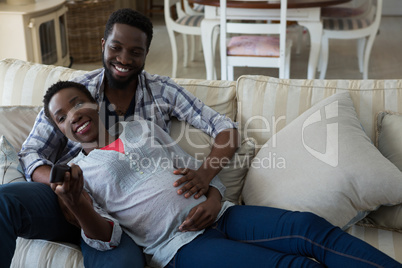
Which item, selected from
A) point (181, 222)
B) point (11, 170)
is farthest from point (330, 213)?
point (11, 170)

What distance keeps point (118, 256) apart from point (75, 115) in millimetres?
438

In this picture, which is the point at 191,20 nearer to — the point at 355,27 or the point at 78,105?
the point at 355,27

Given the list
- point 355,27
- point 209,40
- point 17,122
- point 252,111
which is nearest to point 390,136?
point 252,111

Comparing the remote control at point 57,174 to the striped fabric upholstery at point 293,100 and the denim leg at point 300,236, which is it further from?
the striped fabric upholstery at point 293,100

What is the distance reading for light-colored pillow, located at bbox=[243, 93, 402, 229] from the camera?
4.82 ft

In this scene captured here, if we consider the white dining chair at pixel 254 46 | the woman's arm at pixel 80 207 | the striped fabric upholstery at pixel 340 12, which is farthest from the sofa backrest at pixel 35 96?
the striped fabric upholstery at pixel 340 12

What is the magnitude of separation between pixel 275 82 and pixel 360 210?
1.82 feet

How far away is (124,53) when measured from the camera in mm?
1629

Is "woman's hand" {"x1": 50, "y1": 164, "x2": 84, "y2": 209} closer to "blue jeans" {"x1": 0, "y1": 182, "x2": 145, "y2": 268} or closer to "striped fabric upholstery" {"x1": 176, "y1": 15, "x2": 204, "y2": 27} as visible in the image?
"blue jeans" {"x1": 0, "y1": 182, "x2": 145, "y2": 268}

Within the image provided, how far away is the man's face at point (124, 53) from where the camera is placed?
163 cm

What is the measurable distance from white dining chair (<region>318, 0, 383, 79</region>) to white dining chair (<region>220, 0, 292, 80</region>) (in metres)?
0.52

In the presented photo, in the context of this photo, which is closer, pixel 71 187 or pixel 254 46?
pixel 71 187

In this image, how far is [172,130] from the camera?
173 cm

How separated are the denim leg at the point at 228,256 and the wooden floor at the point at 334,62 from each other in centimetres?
290
